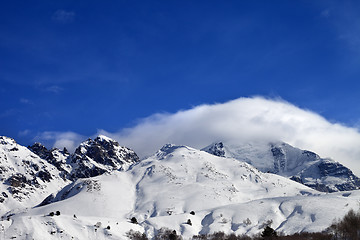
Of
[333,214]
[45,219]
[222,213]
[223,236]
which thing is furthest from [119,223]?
[333,214]

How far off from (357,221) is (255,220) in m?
81.0

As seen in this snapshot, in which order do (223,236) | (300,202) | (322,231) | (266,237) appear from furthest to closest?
(300,202), (223,236), (322,231), (266,237)

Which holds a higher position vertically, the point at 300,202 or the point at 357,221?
the point at 300,202

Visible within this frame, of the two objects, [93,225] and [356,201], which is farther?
[356,201]

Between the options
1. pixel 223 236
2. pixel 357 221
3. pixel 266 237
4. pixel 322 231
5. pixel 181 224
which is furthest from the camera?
pixel 181 224

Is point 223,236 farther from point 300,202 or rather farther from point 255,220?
point 300,202

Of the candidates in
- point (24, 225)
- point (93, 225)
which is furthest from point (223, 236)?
point (24, 225)

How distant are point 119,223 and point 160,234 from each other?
17.4 meters

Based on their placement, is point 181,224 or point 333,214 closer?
point 333,214

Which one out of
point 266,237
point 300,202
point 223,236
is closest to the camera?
point 266,237

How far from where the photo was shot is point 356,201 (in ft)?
605

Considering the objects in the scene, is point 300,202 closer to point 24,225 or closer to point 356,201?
point 356,201

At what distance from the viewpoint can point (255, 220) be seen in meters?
188

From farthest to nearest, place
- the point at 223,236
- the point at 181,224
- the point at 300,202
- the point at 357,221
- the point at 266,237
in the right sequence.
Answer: the point at 300,202 < the point at 181,224 < the point at 223,236 < the point at 266,237 < the point at 357,221
